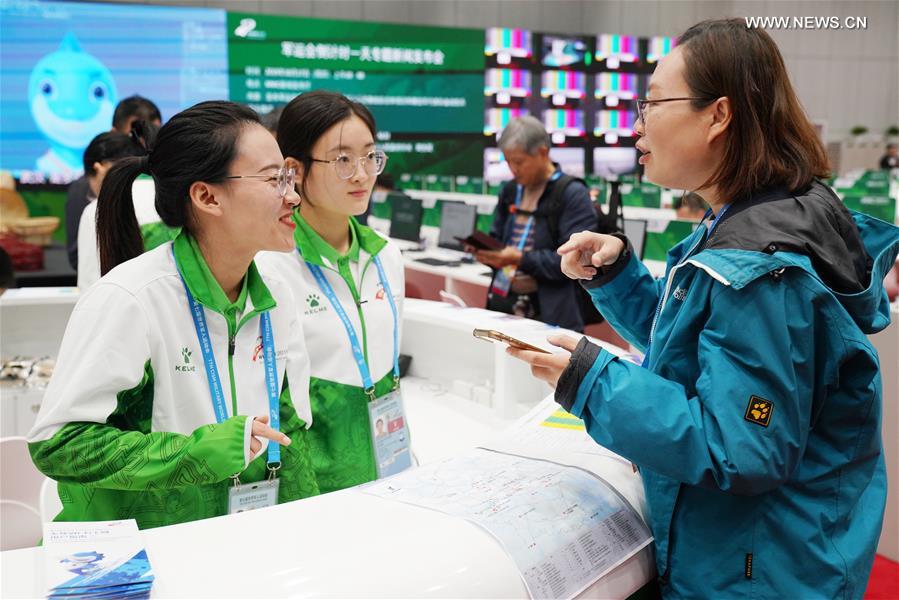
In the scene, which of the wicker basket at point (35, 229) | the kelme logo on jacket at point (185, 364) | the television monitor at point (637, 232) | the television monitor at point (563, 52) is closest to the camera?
the kelme logo on jacket at point (185, 364)

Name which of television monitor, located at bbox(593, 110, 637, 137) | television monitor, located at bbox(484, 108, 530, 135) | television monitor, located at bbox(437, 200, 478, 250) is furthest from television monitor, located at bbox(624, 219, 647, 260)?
television monitor, located at bbox(593, 110, 637, 137)

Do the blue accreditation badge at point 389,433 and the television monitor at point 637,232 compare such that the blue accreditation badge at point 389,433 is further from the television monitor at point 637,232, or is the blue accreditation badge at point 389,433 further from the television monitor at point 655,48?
the television monitor at point 655,48

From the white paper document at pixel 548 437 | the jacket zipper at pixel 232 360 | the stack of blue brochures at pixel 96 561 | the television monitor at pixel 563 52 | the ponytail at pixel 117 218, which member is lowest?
the white paper document at pixel 548 437

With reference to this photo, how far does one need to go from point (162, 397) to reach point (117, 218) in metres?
0.47

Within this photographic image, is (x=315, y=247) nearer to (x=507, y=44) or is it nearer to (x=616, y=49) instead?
(x=507, y=44)

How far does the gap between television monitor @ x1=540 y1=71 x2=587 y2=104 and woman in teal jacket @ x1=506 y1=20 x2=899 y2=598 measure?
12.1m

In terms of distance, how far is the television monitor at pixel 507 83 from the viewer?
41.3 ft

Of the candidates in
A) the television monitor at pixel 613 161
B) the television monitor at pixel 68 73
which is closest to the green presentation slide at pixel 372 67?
the television monitor at pixel 68 73

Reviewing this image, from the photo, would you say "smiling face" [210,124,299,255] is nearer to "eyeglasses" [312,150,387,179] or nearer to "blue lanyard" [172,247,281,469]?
"blue lanyard" [172,247,281,469]

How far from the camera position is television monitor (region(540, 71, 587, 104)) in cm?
1300

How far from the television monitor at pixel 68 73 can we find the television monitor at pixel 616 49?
267 inches

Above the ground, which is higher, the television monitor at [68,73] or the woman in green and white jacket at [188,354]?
the television monitor at [68,73]

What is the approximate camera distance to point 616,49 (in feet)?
44.1

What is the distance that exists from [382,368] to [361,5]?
35.7 ft
